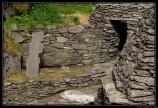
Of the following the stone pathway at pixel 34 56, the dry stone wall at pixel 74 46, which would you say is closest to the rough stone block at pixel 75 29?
the dry stone wall at pixel 74 46

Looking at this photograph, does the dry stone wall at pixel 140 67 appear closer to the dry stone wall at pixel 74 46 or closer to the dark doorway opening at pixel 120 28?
the dry stone wall at pixel 74 46

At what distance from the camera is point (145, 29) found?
336 inches

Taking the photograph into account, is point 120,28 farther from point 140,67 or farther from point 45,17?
point 140,67

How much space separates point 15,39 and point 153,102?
23.1 ft

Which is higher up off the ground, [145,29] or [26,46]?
[145,29]

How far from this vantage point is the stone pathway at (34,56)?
1266 cm

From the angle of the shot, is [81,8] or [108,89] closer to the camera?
[108,89]

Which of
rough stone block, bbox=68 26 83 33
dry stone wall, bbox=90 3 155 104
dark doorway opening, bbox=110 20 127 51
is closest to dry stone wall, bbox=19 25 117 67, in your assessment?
rough stone block, bbox=68 26 83 33

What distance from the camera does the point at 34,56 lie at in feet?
42.1

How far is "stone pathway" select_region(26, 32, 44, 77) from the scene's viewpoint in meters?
12.7

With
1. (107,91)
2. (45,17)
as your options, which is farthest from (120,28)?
(107,91)

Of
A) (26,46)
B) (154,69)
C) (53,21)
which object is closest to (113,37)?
(53,21)

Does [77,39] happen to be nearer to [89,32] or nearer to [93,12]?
[89,32]

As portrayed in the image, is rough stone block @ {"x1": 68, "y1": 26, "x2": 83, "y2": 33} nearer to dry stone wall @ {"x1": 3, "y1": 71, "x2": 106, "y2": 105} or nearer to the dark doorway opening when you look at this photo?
the dark doorway opening
